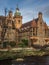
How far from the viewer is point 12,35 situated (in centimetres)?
5062

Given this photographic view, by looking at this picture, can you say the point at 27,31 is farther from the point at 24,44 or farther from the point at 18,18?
the point at 18,18

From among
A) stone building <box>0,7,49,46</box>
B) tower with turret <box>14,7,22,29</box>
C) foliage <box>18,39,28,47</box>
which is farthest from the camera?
tower with turret <box>14,7,22,29</box>

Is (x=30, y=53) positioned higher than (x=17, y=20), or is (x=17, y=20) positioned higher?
(x=17, y=20)

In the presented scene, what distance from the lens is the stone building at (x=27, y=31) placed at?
50.0 m

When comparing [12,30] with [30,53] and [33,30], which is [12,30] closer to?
[33,30]

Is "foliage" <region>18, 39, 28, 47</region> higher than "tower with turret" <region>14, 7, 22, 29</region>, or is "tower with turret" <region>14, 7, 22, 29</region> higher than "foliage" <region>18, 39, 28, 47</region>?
"tower with turret" <region>14, 7, 22, 29</region>

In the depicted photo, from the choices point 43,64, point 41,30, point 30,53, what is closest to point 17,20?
point 41,30

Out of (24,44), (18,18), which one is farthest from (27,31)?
(18,18)

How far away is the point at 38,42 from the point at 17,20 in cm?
1149

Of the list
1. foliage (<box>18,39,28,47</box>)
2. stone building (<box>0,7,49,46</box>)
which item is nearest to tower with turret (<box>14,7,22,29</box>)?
stone building (<box>0,7,49,46</box>)

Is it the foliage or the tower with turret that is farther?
the tower with turret

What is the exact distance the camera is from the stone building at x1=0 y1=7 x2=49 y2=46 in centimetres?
4997

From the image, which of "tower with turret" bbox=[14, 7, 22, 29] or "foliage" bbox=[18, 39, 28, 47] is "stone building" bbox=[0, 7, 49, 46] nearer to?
"foliage" bbox=[18, 39, 28, 47]

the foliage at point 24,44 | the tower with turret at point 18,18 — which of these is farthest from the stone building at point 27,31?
the tower with turret at point 18,18
